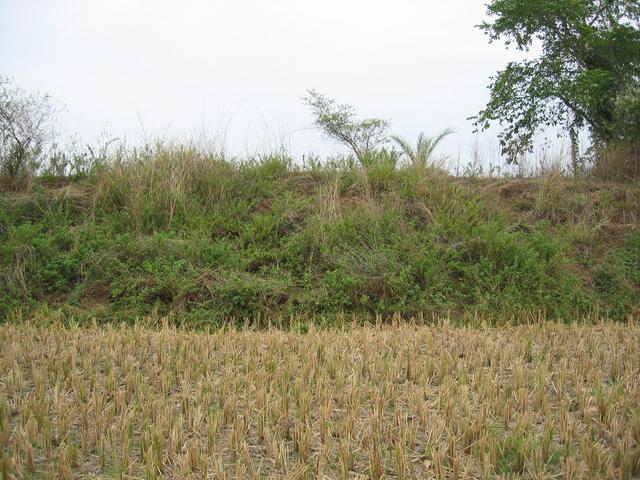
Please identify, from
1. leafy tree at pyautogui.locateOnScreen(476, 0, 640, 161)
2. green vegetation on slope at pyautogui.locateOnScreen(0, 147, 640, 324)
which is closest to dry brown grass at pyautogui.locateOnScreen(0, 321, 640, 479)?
green vegetation on slope at pyautogui.locateOnScreen(0, 147, 640, 324)

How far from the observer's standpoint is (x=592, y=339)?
5547 millimetres

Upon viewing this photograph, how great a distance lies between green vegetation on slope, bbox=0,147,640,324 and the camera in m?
7.36

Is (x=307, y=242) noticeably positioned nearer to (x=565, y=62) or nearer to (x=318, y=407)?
(x=318, y=407)

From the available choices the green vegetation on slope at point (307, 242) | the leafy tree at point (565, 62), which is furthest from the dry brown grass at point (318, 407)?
the leafy tree at point (565, 62)

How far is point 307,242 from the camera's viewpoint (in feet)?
27.4

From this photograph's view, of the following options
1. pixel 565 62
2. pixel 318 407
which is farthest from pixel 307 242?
pixel 565 62

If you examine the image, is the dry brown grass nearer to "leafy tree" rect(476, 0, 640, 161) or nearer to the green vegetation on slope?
the green vegetation on slope

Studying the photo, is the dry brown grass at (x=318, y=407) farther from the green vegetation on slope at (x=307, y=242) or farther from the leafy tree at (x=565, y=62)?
the leafy tree at (x=565, y=62)

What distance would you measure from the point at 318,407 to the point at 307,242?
4.65 m

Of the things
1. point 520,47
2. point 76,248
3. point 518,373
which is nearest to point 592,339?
point 518,373

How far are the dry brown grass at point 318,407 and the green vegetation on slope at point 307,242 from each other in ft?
5.76

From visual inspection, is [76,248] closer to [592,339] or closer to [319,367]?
[319,367]

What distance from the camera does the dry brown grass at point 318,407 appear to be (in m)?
2.99

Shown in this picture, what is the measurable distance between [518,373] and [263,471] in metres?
2.23
